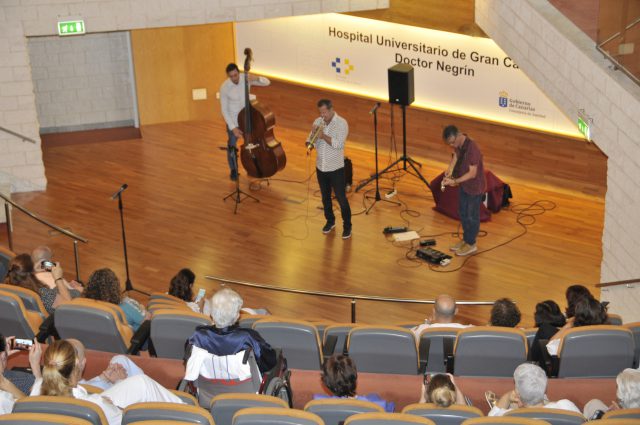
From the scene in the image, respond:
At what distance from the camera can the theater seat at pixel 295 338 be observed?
5906 millimetres

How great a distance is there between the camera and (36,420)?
430 cm

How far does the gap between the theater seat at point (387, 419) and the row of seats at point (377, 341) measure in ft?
4.87

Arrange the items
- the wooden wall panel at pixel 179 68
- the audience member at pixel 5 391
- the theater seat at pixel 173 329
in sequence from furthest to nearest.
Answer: the wooden wall panel at pixel 179 68, the theater seat at pixel 173 329, the audience member at pixel 5 391

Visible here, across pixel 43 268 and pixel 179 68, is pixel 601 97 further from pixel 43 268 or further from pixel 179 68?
pixel 179 68

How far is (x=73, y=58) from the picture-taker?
1336 centimetres

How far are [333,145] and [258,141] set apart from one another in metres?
1.57

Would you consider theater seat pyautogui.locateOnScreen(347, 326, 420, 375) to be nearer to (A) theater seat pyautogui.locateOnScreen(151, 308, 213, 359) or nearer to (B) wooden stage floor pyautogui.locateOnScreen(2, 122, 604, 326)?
(A) theater seat pyautogui.locateOnScreen(151, 308, 213, 359)

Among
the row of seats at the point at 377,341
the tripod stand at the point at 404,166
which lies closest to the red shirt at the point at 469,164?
the tripod stand at the point at 404,166

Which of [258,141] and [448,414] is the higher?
[258,141]

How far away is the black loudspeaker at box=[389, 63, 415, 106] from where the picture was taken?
34.1ft

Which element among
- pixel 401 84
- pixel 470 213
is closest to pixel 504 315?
pixel 470 213

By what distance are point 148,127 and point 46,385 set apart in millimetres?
9204

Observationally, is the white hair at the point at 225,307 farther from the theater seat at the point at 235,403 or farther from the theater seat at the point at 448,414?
the theater seat at the point at 448,414

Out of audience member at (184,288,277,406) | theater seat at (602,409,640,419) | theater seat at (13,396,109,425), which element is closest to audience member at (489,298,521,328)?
theater seat at (602,409,640,419)
